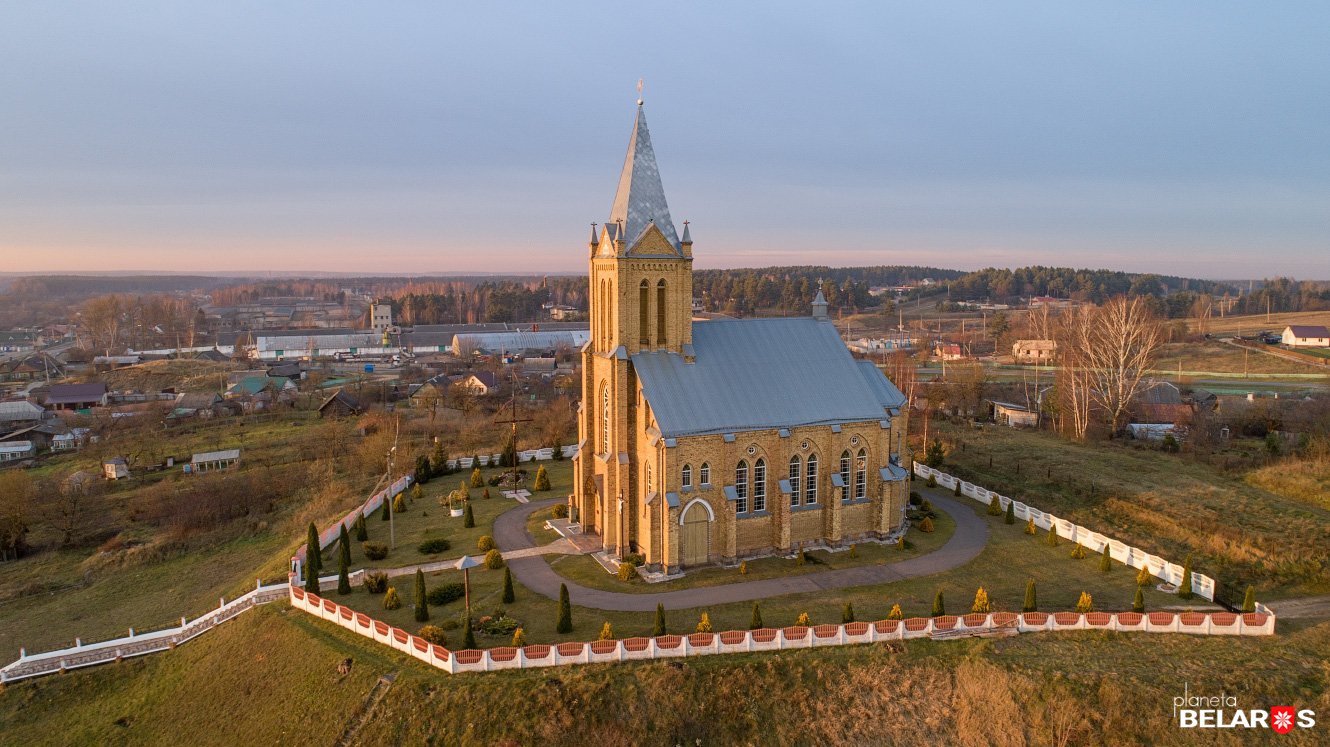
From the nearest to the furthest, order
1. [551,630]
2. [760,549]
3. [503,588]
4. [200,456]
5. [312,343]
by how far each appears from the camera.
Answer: [551,630], [503,588], [760,549], [200,456], [312,343]

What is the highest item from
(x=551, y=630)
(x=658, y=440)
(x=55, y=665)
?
(x=658, y=440)

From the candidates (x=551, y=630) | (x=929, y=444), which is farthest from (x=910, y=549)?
(x=929, y=444)

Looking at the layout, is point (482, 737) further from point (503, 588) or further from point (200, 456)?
point (200, 456)

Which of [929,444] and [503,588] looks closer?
[503,588]

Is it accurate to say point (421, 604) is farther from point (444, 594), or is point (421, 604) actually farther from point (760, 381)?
point (760, 381)

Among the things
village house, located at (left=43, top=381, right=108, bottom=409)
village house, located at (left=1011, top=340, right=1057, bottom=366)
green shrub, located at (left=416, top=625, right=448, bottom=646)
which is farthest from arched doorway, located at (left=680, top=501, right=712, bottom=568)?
village house, located at (left=43, top=381, right=108, bottom=409)

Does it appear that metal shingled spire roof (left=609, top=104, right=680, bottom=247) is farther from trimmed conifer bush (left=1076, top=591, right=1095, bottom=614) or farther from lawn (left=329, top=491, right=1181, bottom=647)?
trimmed conifer bush (left=1076, top=591, right=1095, bottom=614)

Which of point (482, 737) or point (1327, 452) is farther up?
point (1327, 452)
